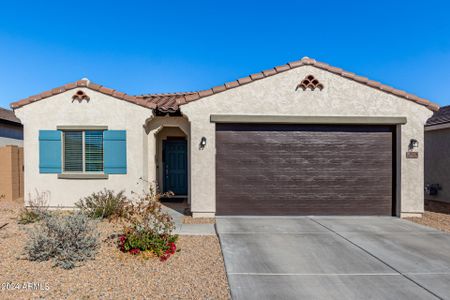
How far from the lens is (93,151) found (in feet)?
29.5

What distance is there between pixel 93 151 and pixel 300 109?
6495 millimetres

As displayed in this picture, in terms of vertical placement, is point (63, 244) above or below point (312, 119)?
below

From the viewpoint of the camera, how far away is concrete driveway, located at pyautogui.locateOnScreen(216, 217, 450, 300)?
397 centimetres

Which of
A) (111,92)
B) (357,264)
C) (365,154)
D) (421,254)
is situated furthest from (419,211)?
(111,92)

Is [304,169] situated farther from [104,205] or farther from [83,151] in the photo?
[83,151]

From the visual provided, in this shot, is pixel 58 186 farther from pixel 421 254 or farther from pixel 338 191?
pixel 421 254

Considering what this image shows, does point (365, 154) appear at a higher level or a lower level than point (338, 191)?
higher

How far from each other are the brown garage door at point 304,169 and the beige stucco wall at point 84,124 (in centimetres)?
264

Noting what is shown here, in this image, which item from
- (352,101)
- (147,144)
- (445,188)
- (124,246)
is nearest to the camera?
(124,246)

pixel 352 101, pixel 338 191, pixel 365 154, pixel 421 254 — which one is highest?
pixel 352 101

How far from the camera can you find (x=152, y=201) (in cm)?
575

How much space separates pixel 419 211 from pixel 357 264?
16.5 feet

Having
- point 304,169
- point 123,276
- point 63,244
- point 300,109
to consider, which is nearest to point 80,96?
point 63,244

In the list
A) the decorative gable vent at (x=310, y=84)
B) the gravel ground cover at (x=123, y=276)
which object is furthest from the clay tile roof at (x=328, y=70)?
the gravel ground cover at (x=123, y=276)
